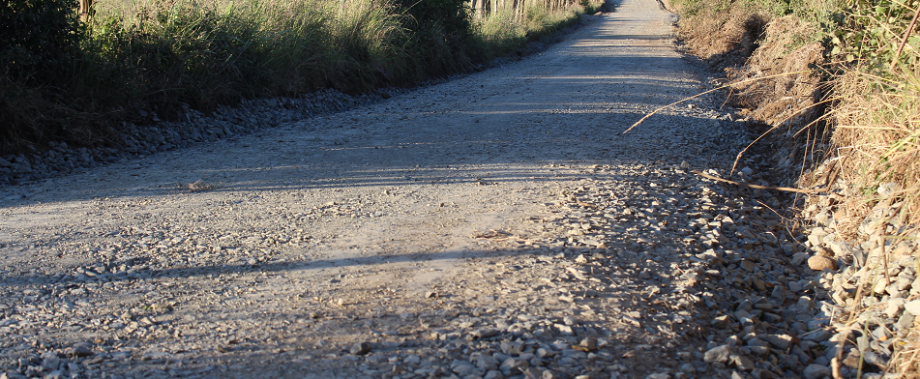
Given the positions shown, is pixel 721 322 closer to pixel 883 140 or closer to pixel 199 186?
pixel 883 140

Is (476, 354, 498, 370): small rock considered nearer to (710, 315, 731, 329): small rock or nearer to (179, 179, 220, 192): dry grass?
(710, 315, 731, 329): small rock

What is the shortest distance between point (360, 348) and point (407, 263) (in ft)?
3.18

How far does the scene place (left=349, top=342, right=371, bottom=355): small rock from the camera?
2.60 meters

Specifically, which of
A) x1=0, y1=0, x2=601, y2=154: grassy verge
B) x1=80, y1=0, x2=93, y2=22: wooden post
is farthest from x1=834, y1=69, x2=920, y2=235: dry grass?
x1=80, y1=0, x2=93, y2=22: wooden post

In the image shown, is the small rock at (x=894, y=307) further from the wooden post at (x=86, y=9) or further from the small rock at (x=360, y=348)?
the wooden post at (x=86, y=9)

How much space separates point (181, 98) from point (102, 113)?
3.68ft

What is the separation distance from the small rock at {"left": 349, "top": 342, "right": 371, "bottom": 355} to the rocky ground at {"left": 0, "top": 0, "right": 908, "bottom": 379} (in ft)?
0.06

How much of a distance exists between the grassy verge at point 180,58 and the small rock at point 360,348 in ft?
15.4

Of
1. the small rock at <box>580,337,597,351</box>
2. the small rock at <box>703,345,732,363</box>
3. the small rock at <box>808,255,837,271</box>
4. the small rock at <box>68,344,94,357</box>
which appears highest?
the small rock at <box>68,344,94,357</box>

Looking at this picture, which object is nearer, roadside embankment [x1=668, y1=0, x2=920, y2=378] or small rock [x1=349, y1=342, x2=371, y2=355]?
small rock [x1=349, y1=342, x2=371, y2=355]

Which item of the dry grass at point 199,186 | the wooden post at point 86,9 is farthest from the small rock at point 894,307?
the wooden post at point 86,9

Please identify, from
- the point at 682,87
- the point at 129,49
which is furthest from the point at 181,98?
the point at 682,87

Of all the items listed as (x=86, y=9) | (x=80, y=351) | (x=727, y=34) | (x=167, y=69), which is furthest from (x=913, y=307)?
(x=727, y=34)

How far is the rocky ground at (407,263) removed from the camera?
2.63 m
